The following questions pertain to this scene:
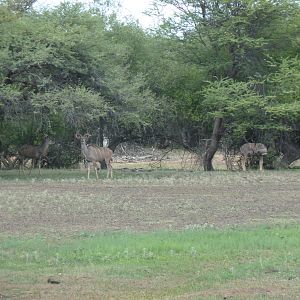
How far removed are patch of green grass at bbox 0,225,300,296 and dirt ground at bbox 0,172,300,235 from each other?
62.7 inches

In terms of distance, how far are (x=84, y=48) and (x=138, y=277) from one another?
78.1ft

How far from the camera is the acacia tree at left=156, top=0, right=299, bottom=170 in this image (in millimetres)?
37594

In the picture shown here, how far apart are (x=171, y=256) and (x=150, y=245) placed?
0.83 meters

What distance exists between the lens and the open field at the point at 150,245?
9453 millimetres

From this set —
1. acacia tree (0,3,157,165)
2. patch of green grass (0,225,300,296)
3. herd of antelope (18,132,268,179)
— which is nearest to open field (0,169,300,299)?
patch of green grass (0,225,300,296)

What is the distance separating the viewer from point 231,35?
3738cm

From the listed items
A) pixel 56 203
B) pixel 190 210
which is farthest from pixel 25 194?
pixel 190 210

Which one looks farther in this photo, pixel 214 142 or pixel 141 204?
pixel 214 142

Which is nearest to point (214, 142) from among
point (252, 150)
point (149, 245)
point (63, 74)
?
point (252, 150)

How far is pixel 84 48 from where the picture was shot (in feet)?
108

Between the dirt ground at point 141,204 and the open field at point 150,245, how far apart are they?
28 mm

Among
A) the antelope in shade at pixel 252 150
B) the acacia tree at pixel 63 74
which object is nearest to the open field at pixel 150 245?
the acacia tree at pixel 63 74

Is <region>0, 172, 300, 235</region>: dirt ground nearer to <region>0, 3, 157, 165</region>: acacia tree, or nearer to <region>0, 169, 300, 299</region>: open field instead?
<region>0, 169, 300, 299</region>: open field

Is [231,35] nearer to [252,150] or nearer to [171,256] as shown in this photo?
[252,150]
